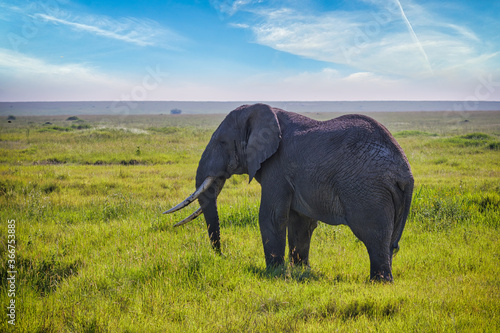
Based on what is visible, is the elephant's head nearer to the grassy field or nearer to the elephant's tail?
the grassy field

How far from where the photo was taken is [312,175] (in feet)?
16.4

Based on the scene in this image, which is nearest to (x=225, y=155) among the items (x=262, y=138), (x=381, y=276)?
(x=262, y=138)

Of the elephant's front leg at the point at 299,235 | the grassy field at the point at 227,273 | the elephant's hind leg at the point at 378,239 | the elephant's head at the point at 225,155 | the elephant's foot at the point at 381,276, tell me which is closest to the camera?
the grassy field at the point at 227,273

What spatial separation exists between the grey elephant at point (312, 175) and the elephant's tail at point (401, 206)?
0.01 m

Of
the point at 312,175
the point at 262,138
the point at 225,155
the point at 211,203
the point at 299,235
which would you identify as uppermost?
the point at 262,138

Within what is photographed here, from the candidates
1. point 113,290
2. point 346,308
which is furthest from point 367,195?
point 113,290

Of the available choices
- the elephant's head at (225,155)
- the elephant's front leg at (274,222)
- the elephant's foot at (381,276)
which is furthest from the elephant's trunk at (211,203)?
the elephant's foot at (381,276)

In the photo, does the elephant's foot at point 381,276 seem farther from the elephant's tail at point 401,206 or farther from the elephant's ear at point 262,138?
the elephant's ear at point 262,138

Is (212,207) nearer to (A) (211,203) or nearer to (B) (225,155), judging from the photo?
(A) (211,203)

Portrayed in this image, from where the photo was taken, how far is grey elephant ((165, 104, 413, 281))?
4551 millimetres

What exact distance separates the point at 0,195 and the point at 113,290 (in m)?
7.86

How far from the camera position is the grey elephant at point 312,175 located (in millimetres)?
4551

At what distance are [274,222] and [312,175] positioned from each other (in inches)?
37.6

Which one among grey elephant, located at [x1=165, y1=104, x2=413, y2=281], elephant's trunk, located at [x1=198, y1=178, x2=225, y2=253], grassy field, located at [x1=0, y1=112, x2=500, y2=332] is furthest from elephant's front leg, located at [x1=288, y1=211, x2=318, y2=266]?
elephant's trunk, located at [x1=198, y1=178, x2=225, y2=253]
